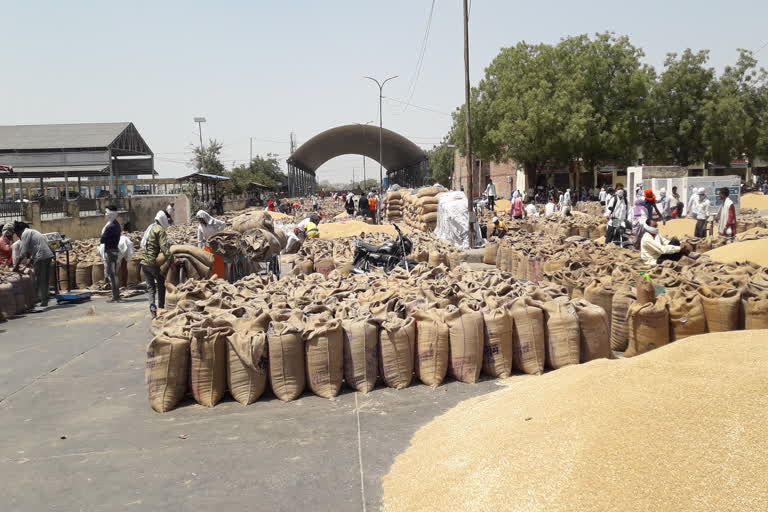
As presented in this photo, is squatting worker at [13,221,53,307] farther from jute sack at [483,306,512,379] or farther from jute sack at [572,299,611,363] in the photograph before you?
jute sack at [572,299,611,363]

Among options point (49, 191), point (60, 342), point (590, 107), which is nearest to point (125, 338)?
point (60, 342)

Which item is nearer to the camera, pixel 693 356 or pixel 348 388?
pixel 693 356

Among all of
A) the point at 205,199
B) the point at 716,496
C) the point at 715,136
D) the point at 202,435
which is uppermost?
the point at 715,136

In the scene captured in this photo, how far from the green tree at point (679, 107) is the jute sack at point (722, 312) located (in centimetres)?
4117

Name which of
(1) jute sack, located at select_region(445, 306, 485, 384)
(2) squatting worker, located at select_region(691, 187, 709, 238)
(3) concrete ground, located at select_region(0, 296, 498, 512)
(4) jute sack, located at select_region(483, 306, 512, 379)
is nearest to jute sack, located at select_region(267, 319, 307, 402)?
(3) concrete ground, located at select_region(0, 296, 498, 512)

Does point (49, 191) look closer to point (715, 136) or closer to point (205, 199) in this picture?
point (205, 199)

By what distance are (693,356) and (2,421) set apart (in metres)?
5.15

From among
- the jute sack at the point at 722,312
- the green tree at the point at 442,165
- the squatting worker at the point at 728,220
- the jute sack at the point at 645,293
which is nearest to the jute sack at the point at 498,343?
the jute sack at the point at 645,293

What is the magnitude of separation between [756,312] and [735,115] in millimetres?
42483

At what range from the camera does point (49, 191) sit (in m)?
67.8

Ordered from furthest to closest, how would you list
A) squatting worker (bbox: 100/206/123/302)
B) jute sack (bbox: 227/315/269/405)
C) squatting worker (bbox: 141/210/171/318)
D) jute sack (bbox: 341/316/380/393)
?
1. squatting worker (bbox: 100/206/123/302)
2. squatting worker (bbox: 141/210/171/318)
3. jute sack (bbox: 341/316/380/393)
4. jute sack (bbox: 227/315/269/405)

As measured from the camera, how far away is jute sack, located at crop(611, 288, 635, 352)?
6526mm

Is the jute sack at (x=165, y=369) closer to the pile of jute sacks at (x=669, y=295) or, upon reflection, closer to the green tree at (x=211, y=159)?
the pile of jute sacks at (x=669, y=295)

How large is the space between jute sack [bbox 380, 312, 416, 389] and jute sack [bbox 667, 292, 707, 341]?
2491mm
